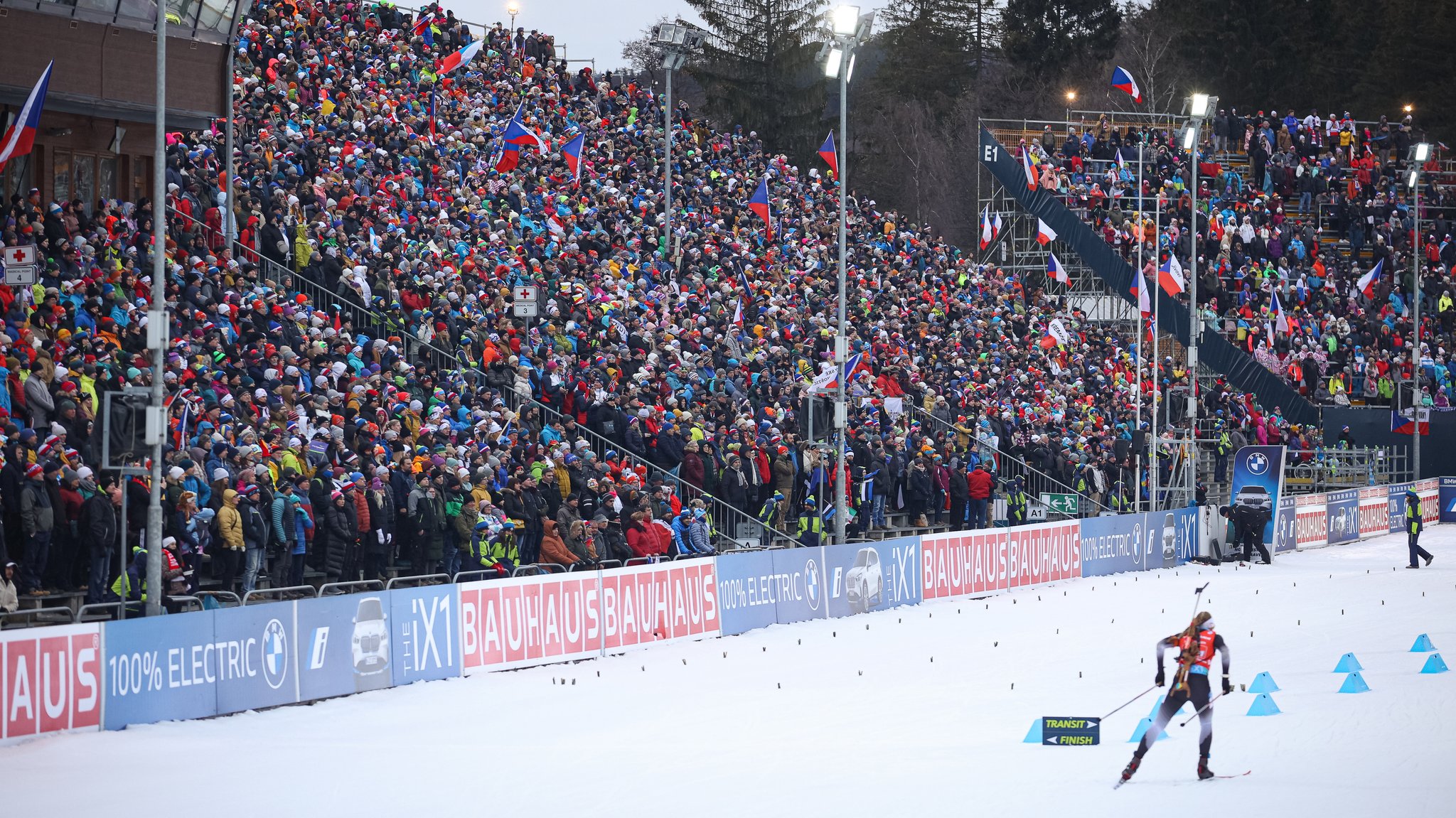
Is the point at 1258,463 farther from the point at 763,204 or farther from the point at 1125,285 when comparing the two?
the point at 1125,285

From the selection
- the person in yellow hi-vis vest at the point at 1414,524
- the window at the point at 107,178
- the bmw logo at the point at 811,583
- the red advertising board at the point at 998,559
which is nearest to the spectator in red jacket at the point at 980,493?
the red advertising board at the point at 998,559

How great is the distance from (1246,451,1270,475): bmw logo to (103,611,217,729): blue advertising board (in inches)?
1063

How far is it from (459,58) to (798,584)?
1627 cm

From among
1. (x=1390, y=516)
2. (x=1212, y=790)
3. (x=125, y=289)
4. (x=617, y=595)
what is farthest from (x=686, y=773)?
(x=1390, y=516)

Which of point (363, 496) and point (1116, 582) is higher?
point (363, 496)

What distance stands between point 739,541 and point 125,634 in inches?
531

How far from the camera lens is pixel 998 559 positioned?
3180cm

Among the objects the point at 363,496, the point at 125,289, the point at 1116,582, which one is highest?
the point at 125,289

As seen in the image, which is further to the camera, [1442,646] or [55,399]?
[1442,646]

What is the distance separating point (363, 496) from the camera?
21922mm

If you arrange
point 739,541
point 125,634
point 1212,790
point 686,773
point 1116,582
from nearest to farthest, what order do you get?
1. point 1212,790
2. point 686,773
3. point 125,634
4. point 739,541
5. point 1116,582

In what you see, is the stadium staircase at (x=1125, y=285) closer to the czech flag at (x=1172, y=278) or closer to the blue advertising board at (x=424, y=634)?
the czech flag at (x=1172, y=278)

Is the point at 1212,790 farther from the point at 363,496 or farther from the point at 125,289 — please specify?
the point at 125,289

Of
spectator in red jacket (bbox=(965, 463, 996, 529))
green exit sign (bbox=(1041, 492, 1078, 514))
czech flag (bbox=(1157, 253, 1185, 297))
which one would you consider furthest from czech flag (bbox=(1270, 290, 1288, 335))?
spectator in red jacket (bbox=(965, 463, 996, 529))
